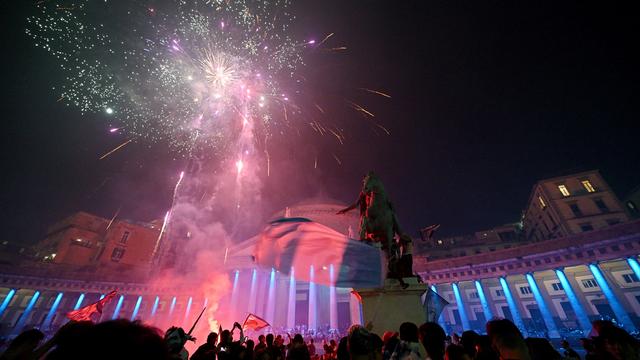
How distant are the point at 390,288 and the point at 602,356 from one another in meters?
3.64

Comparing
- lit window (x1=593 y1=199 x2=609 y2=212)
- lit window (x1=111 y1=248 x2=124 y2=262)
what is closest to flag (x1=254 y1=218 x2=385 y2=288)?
lit window (x1=593 y1=199 x2=609 y2=212)

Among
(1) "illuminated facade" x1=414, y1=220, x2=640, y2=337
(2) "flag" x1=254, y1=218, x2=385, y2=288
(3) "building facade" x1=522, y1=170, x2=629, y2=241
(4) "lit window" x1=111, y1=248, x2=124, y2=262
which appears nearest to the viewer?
(2) "flag" x1=254, y1=218, x2=385, y2=288

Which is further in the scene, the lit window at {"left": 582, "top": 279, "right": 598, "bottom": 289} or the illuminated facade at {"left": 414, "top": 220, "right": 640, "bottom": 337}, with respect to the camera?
the lit window at {"left": 582, "top": 279, "right": 598, "bottom": 289}

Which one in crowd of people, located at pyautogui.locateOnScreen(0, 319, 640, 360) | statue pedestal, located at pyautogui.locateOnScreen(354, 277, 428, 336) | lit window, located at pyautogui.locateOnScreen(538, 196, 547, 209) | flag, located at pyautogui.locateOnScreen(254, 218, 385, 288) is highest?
lit window, located at pyautogui.locateOnScreen(538, 196, 547, 209)

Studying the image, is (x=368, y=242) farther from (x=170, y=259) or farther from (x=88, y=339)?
(x=170, y=259)

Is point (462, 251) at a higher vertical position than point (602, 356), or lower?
higher

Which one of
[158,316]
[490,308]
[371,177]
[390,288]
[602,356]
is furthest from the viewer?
[158,316]

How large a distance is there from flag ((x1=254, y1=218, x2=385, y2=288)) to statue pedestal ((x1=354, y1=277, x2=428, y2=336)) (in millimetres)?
922

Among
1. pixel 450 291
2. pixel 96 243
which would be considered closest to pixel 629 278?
pixel 450 291

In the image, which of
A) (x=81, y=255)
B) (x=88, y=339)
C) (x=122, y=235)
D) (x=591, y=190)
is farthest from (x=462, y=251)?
(x=81, y=255)

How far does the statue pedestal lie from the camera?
20.2 feet

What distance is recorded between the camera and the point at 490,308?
3291 cm

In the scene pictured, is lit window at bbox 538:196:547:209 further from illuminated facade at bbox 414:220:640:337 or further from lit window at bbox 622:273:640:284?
lit window at bbox 622:273:640:284

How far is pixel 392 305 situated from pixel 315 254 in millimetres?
3057
